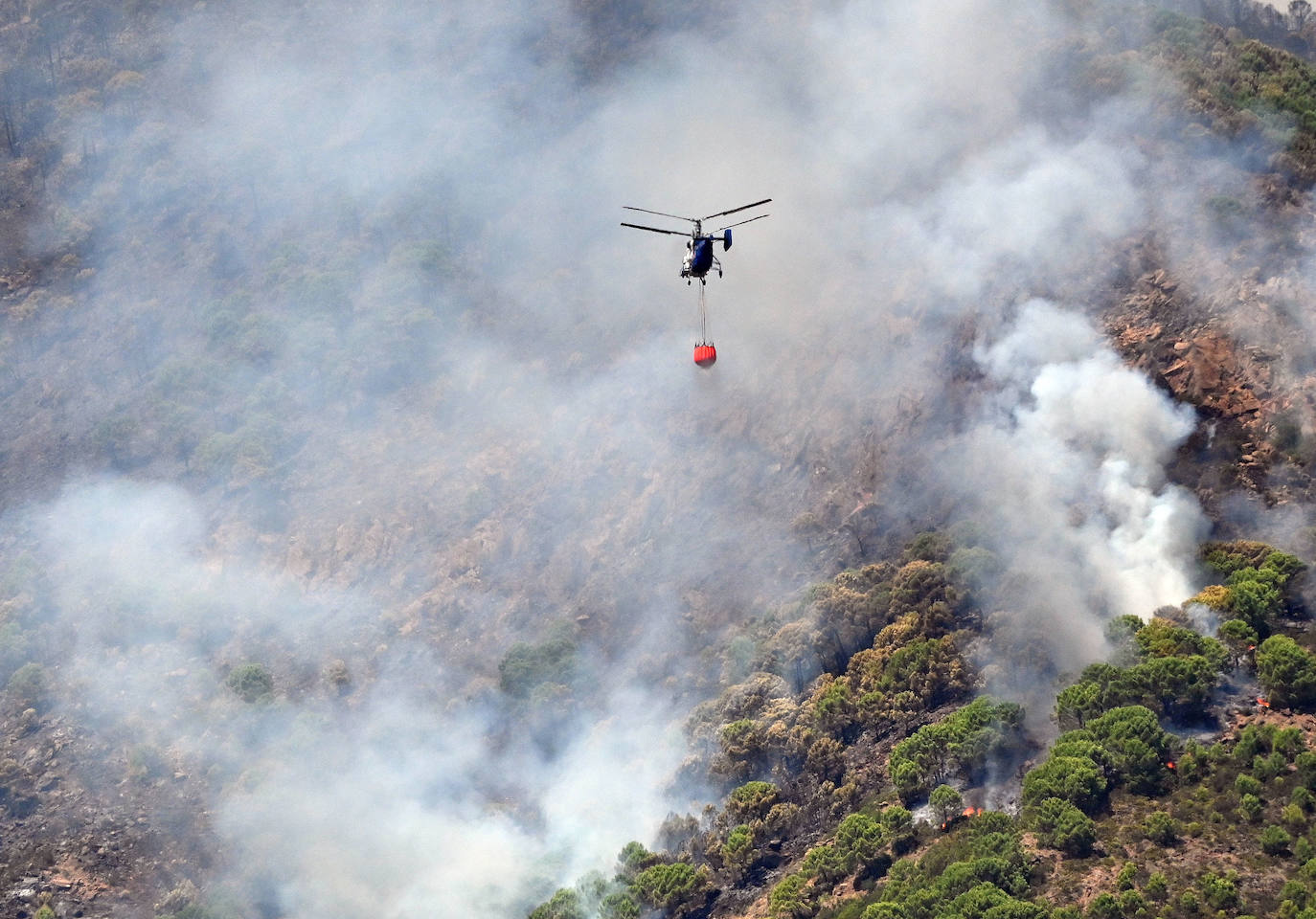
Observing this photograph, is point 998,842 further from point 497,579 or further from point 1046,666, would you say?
point 497,579

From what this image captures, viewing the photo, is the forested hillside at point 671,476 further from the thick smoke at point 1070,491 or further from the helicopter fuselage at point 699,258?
the helicopter fuselage at point 699,258

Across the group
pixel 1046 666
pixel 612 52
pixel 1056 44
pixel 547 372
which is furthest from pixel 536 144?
pixel 1046 666

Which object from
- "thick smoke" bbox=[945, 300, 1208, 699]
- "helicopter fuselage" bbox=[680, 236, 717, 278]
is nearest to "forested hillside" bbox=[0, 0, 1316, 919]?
"thick smoke" bbox=[945, 300, 1208, 699]

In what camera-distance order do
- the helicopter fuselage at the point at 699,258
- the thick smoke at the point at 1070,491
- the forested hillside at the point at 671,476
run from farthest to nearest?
the thick smoke at the point at 1070,491 < the forested hillside at the point at 671,476 < the helicopter fuselage at the point at 699,258

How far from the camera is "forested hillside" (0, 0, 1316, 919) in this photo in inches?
3428

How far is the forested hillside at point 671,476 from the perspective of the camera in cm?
8706

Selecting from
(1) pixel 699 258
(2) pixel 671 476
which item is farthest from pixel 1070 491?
(1) pixel 699 258

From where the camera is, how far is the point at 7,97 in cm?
16350

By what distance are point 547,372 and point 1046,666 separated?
56.9 metres

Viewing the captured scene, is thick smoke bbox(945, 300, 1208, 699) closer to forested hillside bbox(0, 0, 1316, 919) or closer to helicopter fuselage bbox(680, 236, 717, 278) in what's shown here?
forested hillside bbox(0, 0, 1316, 919)

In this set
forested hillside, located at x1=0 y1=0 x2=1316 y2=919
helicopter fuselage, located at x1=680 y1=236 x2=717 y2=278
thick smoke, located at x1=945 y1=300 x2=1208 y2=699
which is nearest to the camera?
helicopter fuselage, located at x1=680 y1=236 x2=717 y2=278

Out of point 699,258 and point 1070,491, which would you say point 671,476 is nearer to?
point 1070,491

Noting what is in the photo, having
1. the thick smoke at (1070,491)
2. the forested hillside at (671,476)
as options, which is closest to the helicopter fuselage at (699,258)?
the forested hillside at (671,476)

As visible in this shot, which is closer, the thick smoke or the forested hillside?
the forested hillside
